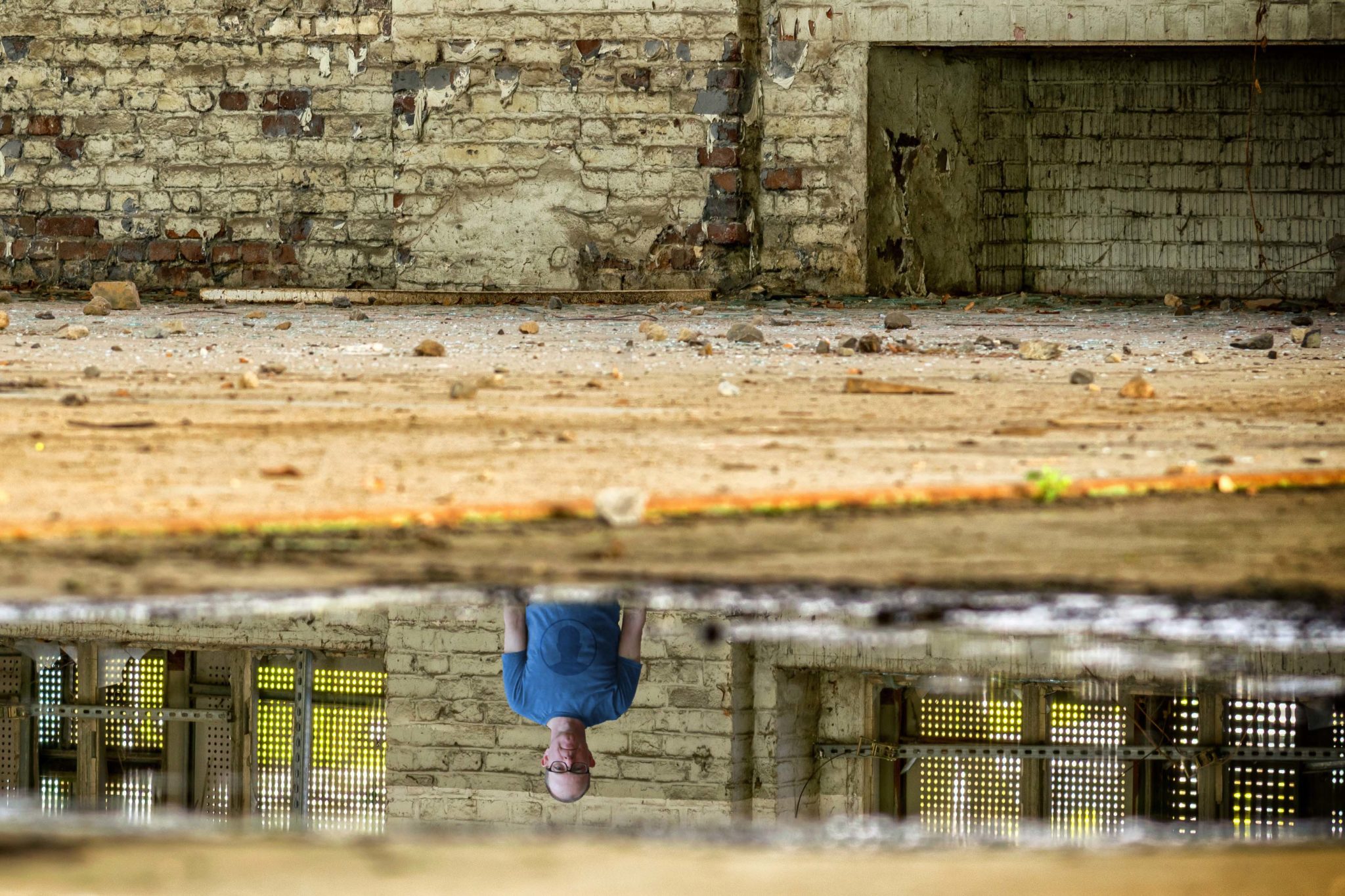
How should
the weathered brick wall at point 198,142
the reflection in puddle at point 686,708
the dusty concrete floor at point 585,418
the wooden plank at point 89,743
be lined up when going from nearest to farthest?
1. the wooden plank at point 89,743
2. the reflection in puddle at point 686,708
3. the dusty concrete floor at point 585,418
4. the weathered brick wall at point 198,142

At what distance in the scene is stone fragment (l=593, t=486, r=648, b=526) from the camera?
186cm

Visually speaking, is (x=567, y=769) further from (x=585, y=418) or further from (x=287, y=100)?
(x=287, y=100)

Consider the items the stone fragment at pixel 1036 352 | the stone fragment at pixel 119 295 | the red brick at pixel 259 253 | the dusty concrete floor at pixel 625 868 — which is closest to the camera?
the dusty concrete floor at pixel 625 868

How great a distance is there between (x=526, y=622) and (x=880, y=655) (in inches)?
14.3

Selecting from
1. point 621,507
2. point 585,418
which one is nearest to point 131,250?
point 585,418

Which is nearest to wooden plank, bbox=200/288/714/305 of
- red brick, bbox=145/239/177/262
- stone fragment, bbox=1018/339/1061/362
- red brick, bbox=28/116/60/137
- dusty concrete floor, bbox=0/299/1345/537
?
red brick, bbox=145/239/177/262

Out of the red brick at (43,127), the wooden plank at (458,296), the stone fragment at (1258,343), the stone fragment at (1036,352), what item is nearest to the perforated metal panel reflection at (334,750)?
the stone fragment at (1036,352)

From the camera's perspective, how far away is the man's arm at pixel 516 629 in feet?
5.33

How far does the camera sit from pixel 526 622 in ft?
5.49

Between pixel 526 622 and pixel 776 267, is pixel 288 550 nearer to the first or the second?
pixel 526 622

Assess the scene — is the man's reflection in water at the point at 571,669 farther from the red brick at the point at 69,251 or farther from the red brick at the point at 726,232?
the red brick at the point at 69,251

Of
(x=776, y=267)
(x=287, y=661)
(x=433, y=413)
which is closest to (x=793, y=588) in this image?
(x=287, y=661)

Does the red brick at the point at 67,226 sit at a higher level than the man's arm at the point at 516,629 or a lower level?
higher

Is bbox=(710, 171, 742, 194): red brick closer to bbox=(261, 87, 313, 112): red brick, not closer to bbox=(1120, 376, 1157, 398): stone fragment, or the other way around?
bbox=(261, 87, 313, 112): red brick
